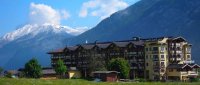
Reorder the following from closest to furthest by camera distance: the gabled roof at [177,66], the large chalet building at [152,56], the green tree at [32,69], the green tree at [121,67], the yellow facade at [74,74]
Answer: the green tree at [32,69]
the green tree at [121,67]
the gabled roof at [177,66]
the large chalet building at [152,56]
the yellow facade at [74,74]

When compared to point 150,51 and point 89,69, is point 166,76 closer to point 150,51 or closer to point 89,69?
point 150,51

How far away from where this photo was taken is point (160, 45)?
451ft

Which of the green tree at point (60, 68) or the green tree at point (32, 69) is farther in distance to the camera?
the green tree at point (60, 68)

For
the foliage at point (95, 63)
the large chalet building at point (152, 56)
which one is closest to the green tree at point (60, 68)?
the foliage at point (95, 63)

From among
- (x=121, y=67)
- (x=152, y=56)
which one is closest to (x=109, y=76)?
(x=121, y=67)

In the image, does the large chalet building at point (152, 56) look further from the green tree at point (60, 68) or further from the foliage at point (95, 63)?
the green tree at point (60, 68)

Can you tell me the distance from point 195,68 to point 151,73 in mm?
13317

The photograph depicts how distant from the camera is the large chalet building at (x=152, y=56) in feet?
445

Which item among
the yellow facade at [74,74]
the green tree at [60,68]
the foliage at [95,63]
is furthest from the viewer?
the yellow facade at [74,74]

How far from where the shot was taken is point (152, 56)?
13900 cm

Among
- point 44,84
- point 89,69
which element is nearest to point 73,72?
point 89,69

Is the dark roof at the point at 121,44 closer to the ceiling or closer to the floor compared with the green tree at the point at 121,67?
closer to the ceiling

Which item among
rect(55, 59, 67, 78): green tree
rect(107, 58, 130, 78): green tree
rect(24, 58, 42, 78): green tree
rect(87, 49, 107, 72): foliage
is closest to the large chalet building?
rect(87, 49, 107, 72): foliage

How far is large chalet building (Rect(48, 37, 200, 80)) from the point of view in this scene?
136 metres
